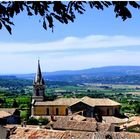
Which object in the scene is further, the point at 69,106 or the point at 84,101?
the point at 84,101

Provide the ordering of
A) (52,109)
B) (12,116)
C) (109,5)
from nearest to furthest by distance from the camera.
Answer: (109,5), (12,116), (52,109)

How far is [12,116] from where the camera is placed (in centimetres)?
5422

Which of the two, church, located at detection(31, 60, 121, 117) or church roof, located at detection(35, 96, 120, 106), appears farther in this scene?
church roof, located at detection(35, 96, 120, 106)

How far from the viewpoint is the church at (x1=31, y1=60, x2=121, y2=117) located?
60250mm

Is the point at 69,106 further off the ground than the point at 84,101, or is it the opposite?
the point at 84,101

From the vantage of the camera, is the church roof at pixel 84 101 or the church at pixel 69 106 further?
the church roof at pixel 84 101

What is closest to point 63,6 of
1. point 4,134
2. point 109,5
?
point 109,5

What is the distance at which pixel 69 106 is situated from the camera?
2389 inches

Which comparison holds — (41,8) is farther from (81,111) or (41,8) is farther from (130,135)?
(81,111)

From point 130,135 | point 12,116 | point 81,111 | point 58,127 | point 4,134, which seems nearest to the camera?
point 4,134

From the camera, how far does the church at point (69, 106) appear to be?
60250 mm

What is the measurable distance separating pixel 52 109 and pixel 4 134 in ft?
157

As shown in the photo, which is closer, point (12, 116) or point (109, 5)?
point (109, 5)

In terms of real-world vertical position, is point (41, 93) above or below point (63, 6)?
below
